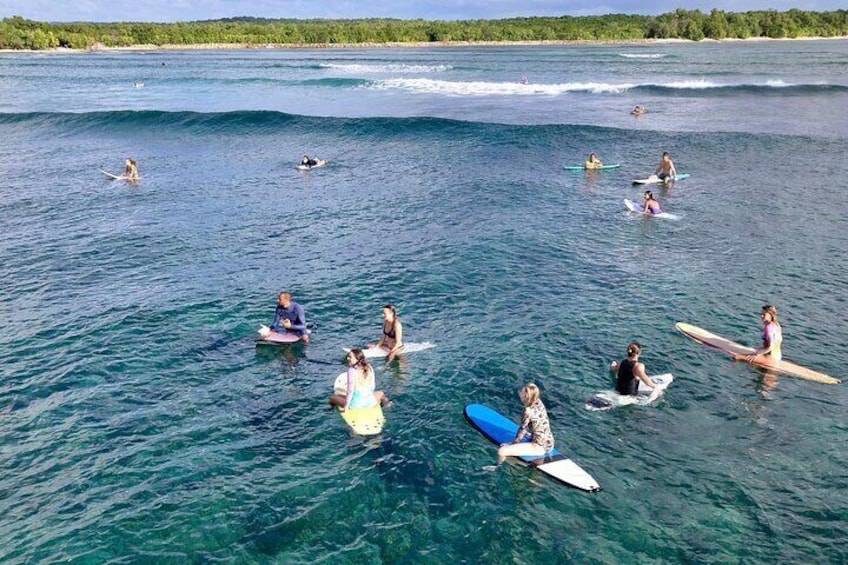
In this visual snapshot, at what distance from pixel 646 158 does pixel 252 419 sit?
119 ft

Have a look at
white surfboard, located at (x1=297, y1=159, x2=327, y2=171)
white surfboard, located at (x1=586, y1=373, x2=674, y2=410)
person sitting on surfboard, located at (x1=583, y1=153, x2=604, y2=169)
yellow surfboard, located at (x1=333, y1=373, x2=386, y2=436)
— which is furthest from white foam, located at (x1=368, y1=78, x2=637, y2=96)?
yellow surfboard, located at (x1=333, y1=373, x2=386, y2=436)

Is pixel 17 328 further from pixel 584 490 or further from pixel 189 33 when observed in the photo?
pixel 189 33

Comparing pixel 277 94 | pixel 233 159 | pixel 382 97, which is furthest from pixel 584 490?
pixel 277 94

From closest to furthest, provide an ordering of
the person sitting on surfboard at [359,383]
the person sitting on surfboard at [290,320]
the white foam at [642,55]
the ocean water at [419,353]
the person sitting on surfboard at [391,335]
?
the ocean water at [419,353]
the person sitting on surfboard at [359,383]
the person sitting on surfboard at [391,335]
the person sitting on surfboard at [290,320]
the white foam at [642,55]

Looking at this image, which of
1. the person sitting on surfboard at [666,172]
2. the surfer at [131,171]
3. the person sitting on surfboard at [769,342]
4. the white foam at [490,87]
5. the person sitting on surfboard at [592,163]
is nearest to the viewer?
the person sitting on surfboard at [769,342]

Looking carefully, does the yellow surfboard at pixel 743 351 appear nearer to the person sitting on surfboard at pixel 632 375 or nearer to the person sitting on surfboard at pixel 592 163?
the person sitting on surfboard at pixel 632 375

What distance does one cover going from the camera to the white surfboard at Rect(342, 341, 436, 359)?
17766mm

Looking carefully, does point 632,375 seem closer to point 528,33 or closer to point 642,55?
point 642,55

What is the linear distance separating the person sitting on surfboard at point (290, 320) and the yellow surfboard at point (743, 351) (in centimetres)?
1131

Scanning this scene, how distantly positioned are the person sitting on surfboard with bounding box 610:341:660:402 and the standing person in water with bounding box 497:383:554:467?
326 cm

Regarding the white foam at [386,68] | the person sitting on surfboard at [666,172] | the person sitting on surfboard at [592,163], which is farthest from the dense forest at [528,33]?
the person sitting on surfboard at [666,172]

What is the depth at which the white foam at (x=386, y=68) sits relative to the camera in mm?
107500

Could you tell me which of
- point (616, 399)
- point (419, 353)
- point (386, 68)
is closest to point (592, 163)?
point (419, 353)

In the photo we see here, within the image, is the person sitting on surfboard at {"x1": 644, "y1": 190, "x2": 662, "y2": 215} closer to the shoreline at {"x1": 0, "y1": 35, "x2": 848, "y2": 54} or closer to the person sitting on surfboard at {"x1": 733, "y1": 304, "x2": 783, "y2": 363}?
the person sitting on surfboard at {"x1": 733, "y1": 304, "x2": 783, "y2": 363}
